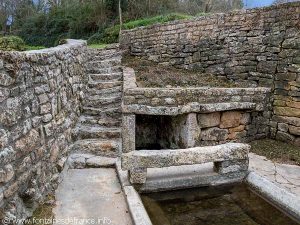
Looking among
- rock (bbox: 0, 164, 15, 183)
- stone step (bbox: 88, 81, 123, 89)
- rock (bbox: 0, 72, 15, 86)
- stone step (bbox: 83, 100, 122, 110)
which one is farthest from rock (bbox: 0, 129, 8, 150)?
stone step (bbox: 88, 81, 123, 89)

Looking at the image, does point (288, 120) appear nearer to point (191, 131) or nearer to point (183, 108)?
point (191, 131)

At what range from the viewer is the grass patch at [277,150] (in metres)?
5.32

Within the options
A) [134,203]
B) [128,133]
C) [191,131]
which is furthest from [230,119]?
[134,203]

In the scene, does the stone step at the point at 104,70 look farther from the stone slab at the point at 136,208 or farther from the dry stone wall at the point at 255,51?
the stone slab at the point at 136,208

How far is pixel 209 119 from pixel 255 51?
1.87 metres

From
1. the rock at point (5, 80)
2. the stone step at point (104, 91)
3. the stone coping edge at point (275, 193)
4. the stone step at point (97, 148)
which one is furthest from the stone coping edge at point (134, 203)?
the stone step at point (104, 91)

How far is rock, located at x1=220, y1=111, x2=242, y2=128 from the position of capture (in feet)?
19.8

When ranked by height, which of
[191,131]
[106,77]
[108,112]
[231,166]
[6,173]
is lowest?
[231,166]

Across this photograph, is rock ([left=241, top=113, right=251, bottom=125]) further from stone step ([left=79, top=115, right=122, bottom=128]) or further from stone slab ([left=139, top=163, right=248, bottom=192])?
stone step ([left=79, top=115, right=122, bottom=128])

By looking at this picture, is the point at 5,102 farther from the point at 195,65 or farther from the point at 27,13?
the point at 27,13

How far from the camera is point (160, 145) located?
711cm

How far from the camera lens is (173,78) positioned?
729 cm

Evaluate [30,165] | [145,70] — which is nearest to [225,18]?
[145,70]

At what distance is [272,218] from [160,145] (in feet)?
12.2
